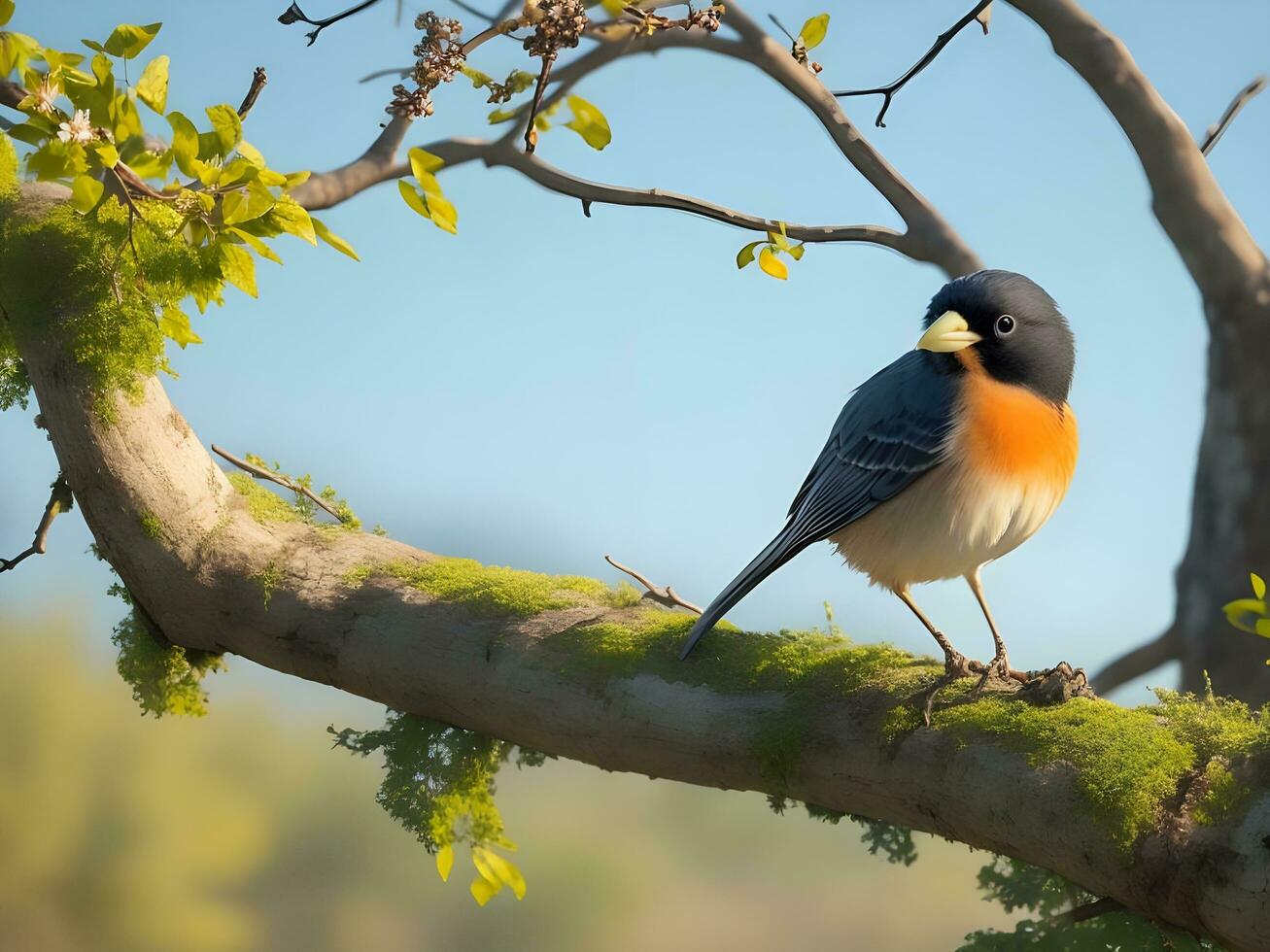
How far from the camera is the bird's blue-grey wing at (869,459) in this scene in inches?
65.6

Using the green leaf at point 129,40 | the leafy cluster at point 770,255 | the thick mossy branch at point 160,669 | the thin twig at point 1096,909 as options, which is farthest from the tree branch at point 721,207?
the thin twig at point 1096,909

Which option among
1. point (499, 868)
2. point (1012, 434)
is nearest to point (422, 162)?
point (1012, 434)

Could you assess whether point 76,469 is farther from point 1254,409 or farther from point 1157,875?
point 1254,409

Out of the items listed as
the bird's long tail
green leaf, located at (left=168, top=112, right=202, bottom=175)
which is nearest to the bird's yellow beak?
the bird's long tail

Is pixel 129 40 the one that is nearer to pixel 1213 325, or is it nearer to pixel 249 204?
pixel 249 204

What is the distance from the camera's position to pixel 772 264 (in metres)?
2.14

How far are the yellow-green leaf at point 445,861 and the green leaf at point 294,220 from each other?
1.15m

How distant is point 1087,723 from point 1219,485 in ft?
5.91

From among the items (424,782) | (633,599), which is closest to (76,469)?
(424,782)

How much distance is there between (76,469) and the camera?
7.31ft

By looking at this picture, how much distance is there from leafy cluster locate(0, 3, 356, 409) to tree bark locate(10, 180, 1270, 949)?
0.09 metres

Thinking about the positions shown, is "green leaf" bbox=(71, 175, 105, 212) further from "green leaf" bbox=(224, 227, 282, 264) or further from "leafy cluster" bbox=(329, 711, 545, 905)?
"leafy cluster" bbox=(329, 711, 545, 905)

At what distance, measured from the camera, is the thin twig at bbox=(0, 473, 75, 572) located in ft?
8.11

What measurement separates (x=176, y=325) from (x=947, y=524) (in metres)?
1.53
